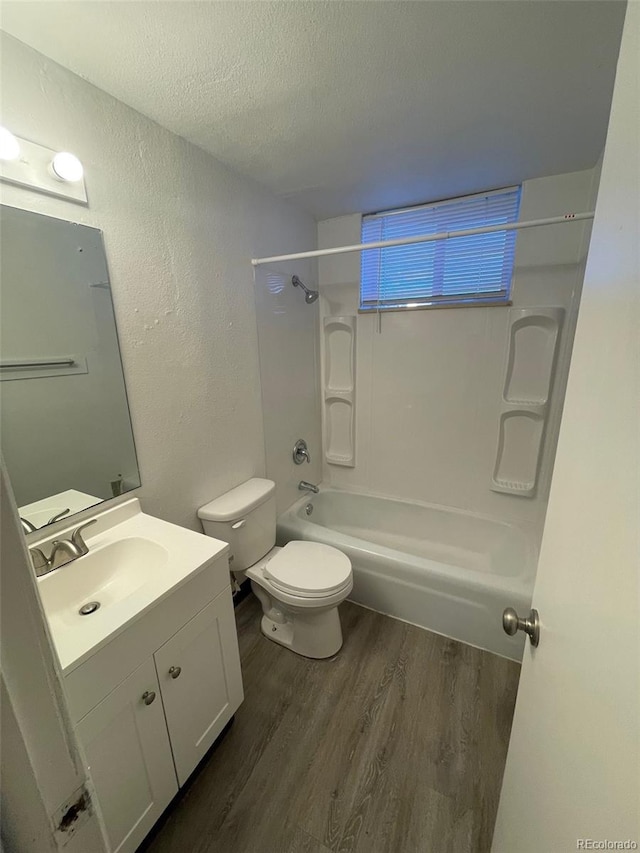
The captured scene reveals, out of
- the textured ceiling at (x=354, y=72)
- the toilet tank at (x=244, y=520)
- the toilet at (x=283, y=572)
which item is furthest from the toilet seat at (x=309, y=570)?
the textured ceiling at (x=354, y=72)

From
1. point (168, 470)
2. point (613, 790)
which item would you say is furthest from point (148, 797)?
point (613, 790)

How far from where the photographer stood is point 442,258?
81.0 inches

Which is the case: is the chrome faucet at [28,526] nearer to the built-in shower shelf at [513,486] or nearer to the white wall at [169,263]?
the white wall at [169,263]

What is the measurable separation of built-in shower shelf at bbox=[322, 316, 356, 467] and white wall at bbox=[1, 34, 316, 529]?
28.7 inches

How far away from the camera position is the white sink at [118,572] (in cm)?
86

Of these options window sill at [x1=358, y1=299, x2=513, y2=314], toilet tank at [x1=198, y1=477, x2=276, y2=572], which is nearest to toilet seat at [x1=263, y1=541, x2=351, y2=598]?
toilet tank at [x1=198, y1=477, x2=276, y2=572]

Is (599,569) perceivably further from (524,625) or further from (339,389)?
(339,389)

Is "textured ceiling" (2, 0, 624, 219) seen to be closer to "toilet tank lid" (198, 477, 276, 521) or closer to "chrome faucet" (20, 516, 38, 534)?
"chrome faucet" (20, 516, 38, 534)

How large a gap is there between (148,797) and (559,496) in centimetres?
137

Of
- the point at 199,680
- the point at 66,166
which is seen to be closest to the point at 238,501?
the point at 199,680

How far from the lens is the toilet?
154cm

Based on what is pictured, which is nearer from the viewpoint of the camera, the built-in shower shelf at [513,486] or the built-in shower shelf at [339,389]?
the built-in shower shelf at [513,486]

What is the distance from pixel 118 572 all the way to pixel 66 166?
1.30 meters

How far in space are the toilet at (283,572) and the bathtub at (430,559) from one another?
0.92 ft
